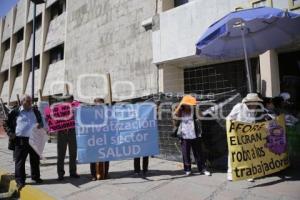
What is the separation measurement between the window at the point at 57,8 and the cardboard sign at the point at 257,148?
19788 millimetres

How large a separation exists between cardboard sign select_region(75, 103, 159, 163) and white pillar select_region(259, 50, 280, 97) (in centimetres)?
346

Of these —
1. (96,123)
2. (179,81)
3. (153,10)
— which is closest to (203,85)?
(179,81)

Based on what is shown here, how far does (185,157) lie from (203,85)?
4820 millimetres

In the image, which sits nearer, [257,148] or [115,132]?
[257,148]

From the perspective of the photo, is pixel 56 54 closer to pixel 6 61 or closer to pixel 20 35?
pixel 20 35

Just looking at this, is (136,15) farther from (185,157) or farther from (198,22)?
(185,157)

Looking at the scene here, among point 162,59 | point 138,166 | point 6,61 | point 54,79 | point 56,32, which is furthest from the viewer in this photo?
point 6,61

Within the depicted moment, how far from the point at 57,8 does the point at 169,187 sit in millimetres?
21703

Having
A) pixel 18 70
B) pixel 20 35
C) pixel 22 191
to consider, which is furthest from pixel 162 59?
pixel 20 35

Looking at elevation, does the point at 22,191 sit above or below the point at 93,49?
below

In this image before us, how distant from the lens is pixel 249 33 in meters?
8.02

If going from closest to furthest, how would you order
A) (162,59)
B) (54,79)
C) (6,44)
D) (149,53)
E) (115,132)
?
(115,132), (162,59), (149,53), (54,79), (6,44)

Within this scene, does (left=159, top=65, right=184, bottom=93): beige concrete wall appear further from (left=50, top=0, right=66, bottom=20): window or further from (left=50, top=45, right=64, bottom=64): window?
(left=50, top=0, right=66, bottom=20): window

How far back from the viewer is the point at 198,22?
10.7 m
